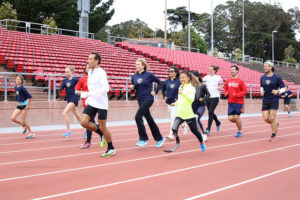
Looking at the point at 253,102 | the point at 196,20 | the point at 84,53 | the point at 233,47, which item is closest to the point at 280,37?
the point at 233,47

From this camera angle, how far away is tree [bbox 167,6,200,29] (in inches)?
3237

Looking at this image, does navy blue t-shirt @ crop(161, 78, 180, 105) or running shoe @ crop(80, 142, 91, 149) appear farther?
navy blue t-shirt @ crop(161, 78, 180, 105)

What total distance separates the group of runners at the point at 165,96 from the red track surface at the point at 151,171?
20.2 inches

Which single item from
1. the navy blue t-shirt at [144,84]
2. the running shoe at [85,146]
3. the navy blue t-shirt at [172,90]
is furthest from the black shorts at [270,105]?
the running shoe at [85,146]

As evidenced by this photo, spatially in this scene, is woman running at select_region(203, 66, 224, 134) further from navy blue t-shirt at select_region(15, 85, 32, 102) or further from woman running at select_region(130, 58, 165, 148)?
navy blue t-shirt at select_region(15, 85, 32, 102)

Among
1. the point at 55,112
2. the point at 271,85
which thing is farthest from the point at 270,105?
the point at 55,112

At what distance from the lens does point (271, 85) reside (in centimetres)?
965

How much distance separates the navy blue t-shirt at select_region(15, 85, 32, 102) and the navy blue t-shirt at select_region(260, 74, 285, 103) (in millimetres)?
6429

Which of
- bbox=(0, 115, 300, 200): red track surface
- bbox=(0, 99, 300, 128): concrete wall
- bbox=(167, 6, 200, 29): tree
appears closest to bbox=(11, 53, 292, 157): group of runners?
bbox=(0, 115, 300, 200): red track surface

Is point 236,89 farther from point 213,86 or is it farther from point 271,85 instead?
point 271,85

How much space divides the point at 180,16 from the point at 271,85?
7569 cm

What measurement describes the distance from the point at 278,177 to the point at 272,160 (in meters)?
1.46

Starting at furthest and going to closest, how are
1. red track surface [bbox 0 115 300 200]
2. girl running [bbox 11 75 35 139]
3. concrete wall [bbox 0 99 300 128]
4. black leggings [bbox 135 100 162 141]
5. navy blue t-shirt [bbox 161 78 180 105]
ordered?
concrete wall [bbox 0 99 300 128] < girl running [bbox 11 75 35 139] < navy blue t-shirt [bbox 161 78 180 105] < black leggings [bbox 135 100 162 141] < red track surface [bbox 0 115 300 200]

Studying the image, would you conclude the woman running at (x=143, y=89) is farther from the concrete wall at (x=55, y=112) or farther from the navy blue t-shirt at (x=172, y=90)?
the concrete wall at (x=55, y=112)
